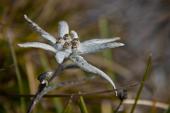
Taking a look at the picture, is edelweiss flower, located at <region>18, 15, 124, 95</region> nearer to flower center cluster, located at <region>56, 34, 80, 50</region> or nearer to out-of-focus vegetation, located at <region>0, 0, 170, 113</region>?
flower center cluster, located at <region>56, 34, 80, 50</region>

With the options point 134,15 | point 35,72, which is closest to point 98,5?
point 134,15

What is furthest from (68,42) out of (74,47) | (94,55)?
(94,55)

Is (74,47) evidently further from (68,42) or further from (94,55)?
(94,55)

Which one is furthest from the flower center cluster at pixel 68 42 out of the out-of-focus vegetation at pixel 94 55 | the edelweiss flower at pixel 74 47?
the out-of-focus vegetation at pixel 94 55

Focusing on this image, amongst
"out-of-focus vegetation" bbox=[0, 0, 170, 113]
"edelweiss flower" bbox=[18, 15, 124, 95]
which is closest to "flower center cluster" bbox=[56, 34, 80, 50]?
"edelweiss flower" bbox=[18, 15, 124, 95]

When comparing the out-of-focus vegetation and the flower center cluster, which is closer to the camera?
the flower center cluster

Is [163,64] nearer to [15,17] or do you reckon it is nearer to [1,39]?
[15,17]

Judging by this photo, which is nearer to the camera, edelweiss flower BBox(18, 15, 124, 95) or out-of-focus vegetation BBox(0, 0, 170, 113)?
edelweiss flower BBox(18, 15, 124, 95)

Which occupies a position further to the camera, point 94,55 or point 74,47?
point 94,55
